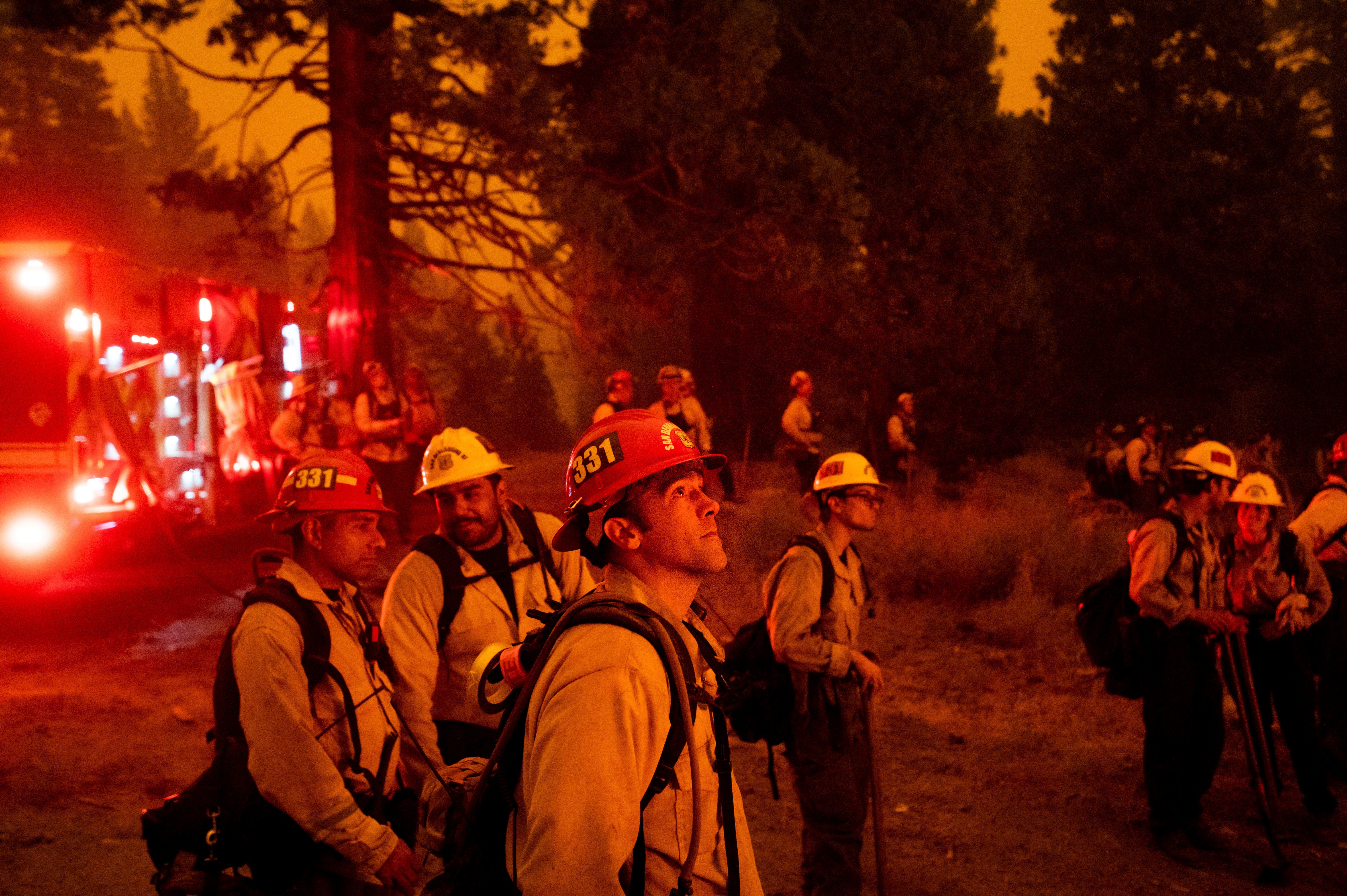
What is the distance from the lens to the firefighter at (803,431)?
13375 millimetres

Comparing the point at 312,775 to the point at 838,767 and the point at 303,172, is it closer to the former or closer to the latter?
the point at 838,767

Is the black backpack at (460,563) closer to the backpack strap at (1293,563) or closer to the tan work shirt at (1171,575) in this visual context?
the tan work shirt at (1171,575)

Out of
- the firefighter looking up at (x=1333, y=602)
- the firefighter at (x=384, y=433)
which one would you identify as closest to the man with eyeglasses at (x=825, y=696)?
the firefighter looking up at (x=1333, y=602)

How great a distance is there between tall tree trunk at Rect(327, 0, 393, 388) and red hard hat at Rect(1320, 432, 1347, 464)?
918 centimetres

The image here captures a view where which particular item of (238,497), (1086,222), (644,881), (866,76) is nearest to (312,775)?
(644,881)

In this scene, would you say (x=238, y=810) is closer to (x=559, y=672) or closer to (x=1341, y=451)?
(x=559, y=672)

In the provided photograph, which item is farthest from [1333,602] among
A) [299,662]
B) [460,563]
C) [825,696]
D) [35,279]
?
[35,279]

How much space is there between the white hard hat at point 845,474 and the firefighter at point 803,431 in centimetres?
854

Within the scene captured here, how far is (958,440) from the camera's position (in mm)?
22109

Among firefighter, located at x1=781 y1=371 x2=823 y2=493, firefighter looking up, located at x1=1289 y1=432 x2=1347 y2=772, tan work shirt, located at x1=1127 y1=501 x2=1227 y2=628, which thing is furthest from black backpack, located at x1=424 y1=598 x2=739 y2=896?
firefighter, located at x1=781 y1=371 x2=823 y2=493

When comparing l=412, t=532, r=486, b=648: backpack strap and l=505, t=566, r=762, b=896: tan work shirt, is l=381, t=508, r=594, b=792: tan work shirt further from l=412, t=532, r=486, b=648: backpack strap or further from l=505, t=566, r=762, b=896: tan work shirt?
l=505, t=566, r=762, b=896: tan work shirt

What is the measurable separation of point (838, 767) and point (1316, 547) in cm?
389

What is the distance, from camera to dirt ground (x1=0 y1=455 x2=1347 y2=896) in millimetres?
5266

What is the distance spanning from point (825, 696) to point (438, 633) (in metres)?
1.66
